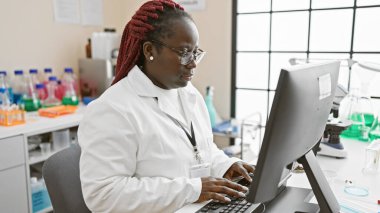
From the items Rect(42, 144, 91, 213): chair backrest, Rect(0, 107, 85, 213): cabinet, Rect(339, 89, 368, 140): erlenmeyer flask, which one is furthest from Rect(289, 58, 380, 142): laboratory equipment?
Rect(0, 107, 85, 213): cabinet

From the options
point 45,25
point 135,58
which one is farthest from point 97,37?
point 135,58

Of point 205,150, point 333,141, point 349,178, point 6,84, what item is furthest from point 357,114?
point 6,84

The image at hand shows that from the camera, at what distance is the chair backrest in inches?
43.4

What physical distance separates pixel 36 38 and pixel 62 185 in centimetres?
191

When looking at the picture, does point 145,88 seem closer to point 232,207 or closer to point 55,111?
point 232,207

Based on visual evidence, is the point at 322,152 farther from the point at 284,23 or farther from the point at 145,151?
the point at 284,23

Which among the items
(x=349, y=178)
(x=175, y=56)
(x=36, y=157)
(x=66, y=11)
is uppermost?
(x=66, y=11)

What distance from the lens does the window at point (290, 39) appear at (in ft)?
7.78

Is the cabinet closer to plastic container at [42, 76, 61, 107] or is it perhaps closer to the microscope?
plastic container at [42, 76, 61, 107]

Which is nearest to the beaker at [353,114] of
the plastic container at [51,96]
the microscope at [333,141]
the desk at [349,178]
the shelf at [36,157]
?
the desk at [349,178]

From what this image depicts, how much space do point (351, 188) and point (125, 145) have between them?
2.75ft

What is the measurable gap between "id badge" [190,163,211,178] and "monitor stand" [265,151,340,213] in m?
0.28

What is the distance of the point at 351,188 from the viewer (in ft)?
4.01

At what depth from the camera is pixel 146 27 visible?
116 centimetres
